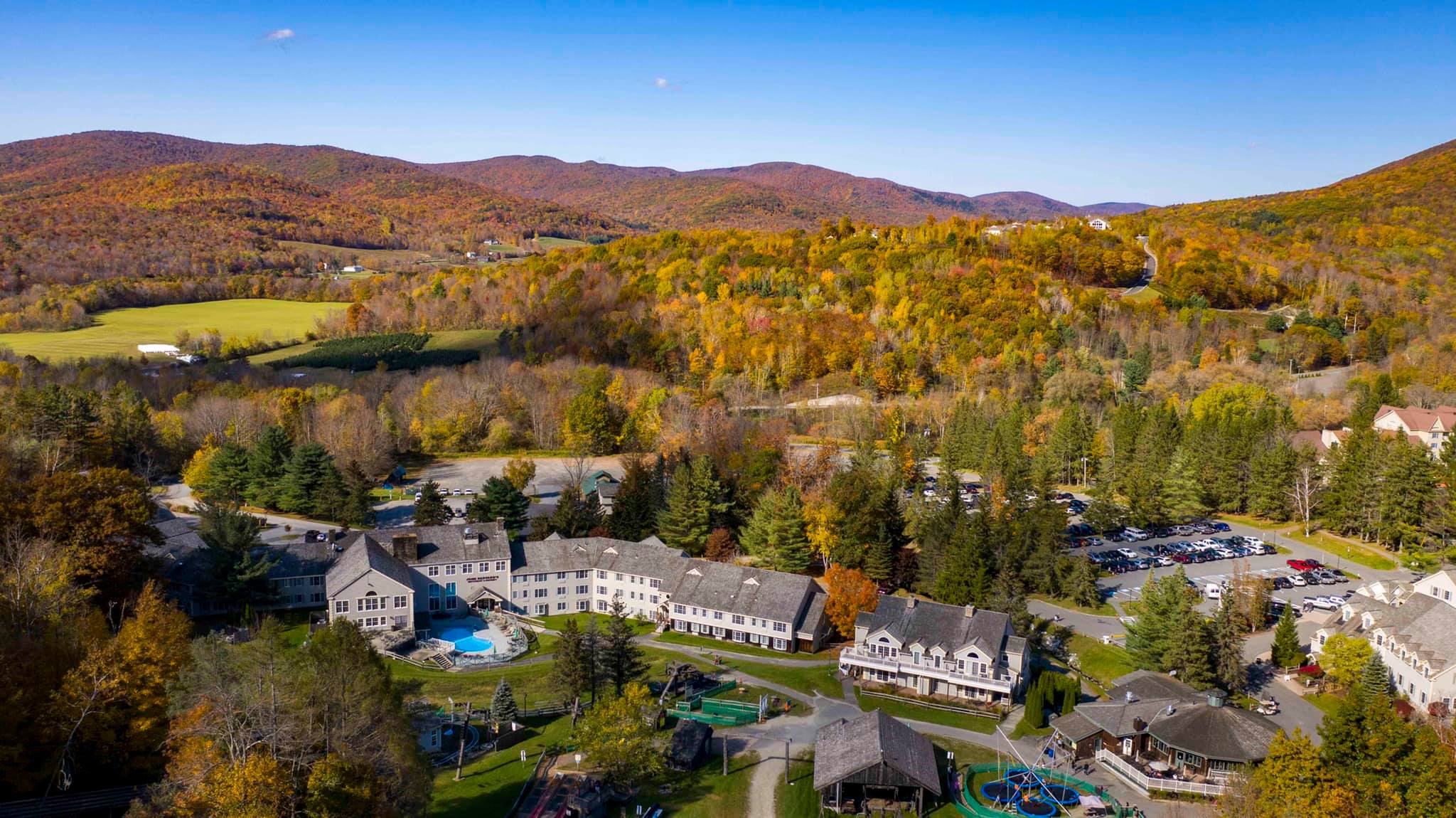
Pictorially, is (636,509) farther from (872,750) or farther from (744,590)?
(872,750)

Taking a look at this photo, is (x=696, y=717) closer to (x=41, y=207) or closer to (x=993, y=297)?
(x=993, y=297)

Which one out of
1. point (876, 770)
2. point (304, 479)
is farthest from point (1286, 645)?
point (304, 479)

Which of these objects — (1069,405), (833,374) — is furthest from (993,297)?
(1069,405)

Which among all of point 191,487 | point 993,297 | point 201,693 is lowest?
point 191,487

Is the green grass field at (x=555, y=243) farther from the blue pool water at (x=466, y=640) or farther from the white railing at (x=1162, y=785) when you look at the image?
the white railing at (x=1162, y=785)

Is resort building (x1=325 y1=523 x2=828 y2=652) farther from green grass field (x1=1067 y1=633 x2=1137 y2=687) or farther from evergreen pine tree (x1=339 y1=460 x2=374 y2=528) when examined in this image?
green grass field (x1=1067 y1=633 x2=1137 y2=687)

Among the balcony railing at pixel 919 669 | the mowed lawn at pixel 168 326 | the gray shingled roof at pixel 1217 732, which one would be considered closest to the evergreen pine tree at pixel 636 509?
the balcony railing at pixel 919 669
